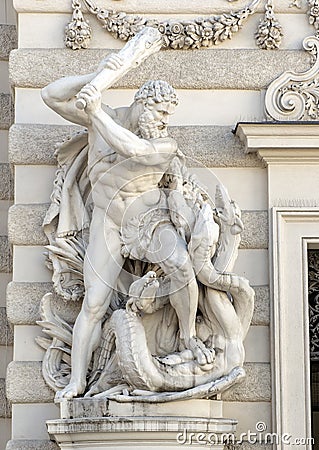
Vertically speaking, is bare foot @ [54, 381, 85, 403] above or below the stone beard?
below

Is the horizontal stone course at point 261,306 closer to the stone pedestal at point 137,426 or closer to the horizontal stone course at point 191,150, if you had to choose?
the stone pedestal at point 137,426

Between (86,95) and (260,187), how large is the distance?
154 centimetres

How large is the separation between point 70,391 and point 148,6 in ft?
9.01

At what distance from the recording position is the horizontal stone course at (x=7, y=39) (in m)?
11.2

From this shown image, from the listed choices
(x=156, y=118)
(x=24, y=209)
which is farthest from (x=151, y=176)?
(x=24, y=209)

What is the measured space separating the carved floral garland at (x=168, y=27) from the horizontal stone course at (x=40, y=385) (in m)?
2.24

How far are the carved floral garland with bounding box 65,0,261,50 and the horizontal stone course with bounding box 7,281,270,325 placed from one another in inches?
66.7

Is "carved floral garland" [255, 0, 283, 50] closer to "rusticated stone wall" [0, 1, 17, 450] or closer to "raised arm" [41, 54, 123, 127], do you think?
"raised arm" [41, 54, 123, 127]

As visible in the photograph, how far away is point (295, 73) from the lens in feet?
33.8

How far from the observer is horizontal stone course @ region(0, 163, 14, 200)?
1096 centimetres

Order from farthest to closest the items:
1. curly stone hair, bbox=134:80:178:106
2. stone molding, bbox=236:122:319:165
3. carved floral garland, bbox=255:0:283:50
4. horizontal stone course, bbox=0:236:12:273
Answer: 1. horizontal stone course, bbox=0:236:12:273
2. carved floral garland, bbox=255:0:283:50
3. stone molding, bbox=236:122:319:165
4. curly stone hair, bbox=134:80:178:106

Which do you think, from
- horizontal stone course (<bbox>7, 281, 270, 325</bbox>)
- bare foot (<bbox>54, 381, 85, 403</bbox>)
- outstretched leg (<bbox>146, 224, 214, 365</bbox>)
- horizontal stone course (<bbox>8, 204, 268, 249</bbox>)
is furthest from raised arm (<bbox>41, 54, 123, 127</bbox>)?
bare foot (<bbox>54, 381, 85, 403</bbox>)

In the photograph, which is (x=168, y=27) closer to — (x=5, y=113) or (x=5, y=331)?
(x=5, y=113)

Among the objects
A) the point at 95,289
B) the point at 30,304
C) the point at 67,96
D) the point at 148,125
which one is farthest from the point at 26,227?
the point at 148,125
